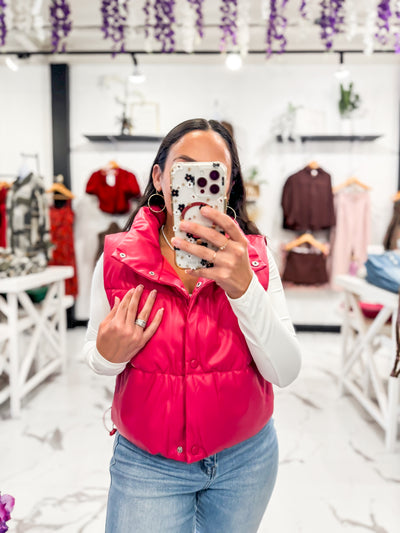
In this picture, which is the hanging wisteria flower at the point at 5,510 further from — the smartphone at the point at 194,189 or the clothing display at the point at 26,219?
the clothing display at the point at 26,219

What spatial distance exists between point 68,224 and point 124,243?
382cm

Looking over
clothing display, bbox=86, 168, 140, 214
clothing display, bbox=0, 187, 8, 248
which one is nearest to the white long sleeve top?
clothing display, bbox=86, 168, 140, 214

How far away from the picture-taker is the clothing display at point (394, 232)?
4172 mm

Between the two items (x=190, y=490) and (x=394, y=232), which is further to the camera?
(x=394, y=232)

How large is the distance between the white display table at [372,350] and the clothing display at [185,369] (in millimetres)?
1586

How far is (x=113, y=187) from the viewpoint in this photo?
14.0 ft

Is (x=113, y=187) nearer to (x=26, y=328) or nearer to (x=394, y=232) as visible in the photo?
(x=26, y=328)

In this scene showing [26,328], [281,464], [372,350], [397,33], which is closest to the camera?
[281,464]

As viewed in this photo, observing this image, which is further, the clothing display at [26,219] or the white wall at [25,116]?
the white wall at [25,116]

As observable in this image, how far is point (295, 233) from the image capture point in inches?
175

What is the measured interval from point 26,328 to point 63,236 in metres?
1.86

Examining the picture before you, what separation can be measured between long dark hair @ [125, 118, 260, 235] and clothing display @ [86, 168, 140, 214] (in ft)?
11.2

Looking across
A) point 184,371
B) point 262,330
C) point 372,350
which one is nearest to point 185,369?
point 184,371

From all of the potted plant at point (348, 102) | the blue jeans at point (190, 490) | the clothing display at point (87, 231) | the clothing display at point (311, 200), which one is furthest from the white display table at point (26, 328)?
the potted plant at point (348, 102)
